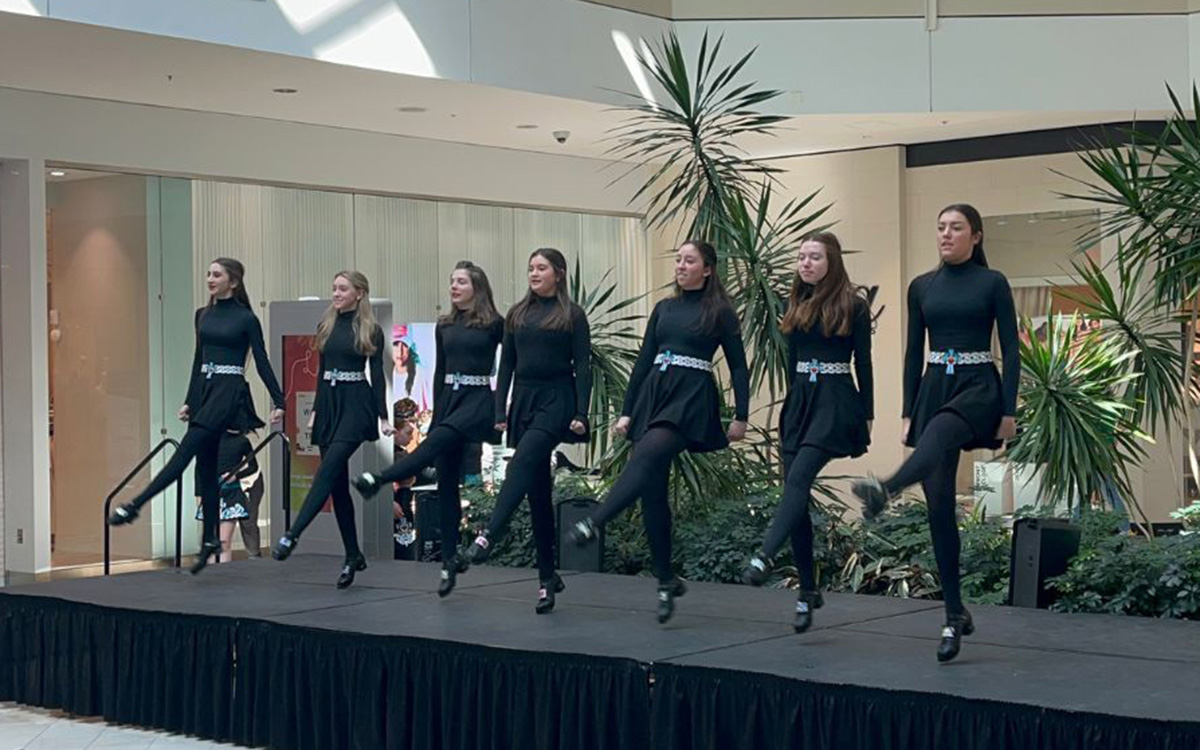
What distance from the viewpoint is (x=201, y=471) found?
8359 millimetres

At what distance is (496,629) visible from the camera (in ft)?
21.1

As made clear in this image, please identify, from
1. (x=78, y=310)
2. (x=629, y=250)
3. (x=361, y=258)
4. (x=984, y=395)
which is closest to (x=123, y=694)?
(x=984, y=395)

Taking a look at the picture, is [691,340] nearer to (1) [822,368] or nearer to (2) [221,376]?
(1) [822,368]

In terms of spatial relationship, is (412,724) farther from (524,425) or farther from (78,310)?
(78,310)

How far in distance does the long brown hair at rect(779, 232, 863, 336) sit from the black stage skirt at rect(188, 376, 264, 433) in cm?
309

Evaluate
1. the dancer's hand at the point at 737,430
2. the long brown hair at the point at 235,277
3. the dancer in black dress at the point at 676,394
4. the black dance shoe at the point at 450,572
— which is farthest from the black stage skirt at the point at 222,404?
the dancer's hand at the point at 737,430

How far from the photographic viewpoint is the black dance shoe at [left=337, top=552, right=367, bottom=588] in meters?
7.80

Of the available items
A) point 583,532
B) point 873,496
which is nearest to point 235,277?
point 583,532

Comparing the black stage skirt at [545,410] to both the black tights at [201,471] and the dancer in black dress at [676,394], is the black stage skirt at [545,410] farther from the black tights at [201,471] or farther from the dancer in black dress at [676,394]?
the black tights at [201,471]

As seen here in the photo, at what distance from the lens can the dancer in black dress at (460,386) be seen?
7.08 meters

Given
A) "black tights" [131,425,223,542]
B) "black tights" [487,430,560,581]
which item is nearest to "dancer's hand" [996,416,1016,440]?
"black tights" [487,430,560,581]

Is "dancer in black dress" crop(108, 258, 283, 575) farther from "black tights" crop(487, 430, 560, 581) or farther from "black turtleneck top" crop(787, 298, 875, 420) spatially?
"black turtleneck top" crop(787, 298, 875, 420)

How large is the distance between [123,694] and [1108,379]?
5.01 metres

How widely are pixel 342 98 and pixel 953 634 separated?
7.90 meters
